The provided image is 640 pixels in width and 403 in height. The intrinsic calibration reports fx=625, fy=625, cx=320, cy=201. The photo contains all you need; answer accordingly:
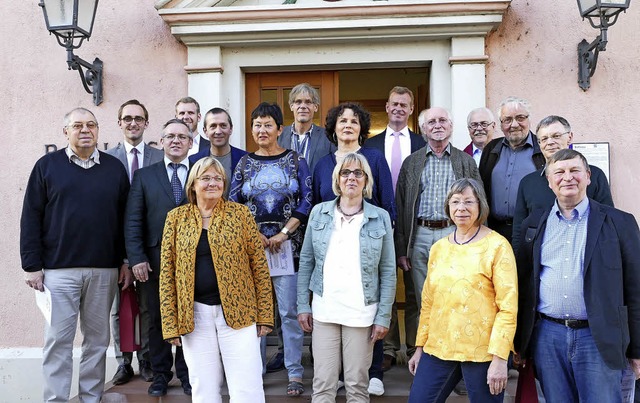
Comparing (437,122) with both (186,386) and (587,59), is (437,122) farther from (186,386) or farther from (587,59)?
(186,386)

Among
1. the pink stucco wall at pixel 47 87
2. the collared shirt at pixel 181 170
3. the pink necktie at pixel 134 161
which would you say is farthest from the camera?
the pink stucco wall at pixel 47 87

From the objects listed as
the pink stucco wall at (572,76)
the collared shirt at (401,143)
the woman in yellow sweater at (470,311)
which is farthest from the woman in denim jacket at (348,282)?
the pink stucco wall at (572,76)

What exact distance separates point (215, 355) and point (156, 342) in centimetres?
88

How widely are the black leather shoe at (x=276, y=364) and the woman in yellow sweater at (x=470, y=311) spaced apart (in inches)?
62.5

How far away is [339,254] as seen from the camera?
11.9ft

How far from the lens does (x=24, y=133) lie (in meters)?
5.80

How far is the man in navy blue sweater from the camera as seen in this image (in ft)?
13.1

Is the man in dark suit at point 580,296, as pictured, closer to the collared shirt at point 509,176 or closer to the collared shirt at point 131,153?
the collared shirt at point 509,176

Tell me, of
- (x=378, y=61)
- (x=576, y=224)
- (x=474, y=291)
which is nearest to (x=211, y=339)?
(x=474, y=291)

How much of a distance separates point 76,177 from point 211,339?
4.93 feet

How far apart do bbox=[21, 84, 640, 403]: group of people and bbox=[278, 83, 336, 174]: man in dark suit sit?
1 centimetres

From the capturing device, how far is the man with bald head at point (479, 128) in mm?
4910

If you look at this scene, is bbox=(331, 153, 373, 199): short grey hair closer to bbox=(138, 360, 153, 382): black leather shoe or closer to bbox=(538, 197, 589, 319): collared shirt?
bbox=(538, 197, 589, 319): collared shirt

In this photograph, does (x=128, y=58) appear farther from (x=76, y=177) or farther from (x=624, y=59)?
(x=624, y=59)
